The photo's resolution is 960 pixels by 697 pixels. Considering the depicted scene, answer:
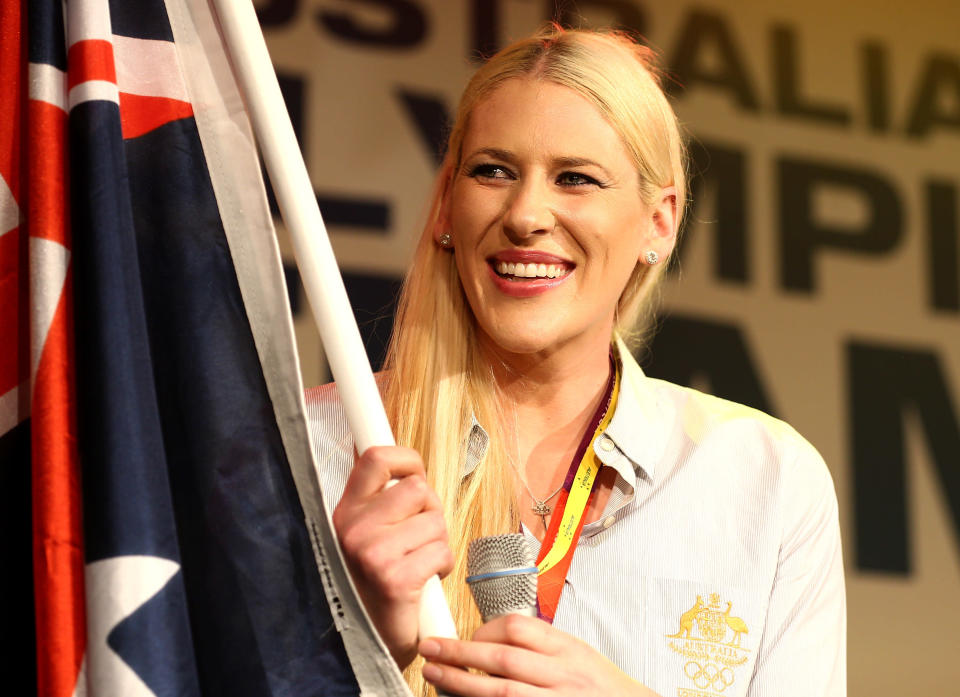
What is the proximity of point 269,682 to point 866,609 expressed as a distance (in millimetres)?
2677

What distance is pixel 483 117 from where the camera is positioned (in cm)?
187

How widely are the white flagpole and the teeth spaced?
67 centimetres

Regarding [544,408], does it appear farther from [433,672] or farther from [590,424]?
[433,672]

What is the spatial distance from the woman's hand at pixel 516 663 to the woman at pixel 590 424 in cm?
38

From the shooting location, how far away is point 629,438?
181 cm

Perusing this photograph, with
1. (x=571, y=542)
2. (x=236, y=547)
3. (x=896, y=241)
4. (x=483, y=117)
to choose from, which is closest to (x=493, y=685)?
(x=236, y=547)

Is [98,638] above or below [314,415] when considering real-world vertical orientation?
below

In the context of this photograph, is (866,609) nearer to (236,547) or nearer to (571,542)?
(571,542)

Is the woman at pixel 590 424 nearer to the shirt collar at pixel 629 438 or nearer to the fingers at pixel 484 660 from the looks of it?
the shirt collar at pixel 629 438

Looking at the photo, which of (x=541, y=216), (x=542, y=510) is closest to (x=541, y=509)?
(x=542, y=510)

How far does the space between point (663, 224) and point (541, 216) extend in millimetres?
305

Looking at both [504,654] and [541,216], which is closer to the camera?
[504,654]

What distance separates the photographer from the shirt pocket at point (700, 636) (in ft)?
5.44

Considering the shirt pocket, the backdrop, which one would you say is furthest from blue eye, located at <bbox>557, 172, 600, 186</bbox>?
the backdrop
